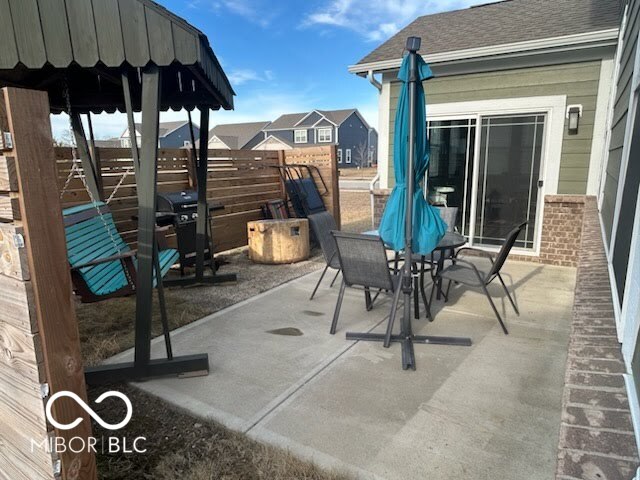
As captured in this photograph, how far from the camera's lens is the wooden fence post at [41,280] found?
4.03ft

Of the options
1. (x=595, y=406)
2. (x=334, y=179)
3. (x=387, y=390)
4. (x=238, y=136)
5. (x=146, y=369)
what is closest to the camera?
(x=595, y=406)

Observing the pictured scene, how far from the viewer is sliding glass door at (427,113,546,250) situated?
579 cm

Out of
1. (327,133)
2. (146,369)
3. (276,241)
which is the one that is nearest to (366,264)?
(146,369)

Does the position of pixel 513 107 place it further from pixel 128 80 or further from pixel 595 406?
pixel 595 406

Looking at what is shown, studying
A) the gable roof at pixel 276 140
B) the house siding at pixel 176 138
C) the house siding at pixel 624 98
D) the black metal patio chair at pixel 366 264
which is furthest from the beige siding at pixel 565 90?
the house siding at pixel 176 138

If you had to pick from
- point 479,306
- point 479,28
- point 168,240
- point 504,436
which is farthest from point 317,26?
point 504,436

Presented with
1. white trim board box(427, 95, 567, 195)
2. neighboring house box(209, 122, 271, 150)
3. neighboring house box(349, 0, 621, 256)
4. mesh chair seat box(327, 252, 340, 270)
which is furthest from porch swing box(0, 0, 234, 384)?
neighboring house box(209, 122, 271, 150)

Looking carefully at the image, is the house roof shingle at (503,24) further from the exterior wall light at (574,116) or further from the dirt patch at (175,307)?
the dirt patch at (175,307)

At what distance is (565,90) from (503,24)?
1.78m

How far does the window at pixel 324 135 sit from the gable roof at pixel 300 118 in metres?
0.98

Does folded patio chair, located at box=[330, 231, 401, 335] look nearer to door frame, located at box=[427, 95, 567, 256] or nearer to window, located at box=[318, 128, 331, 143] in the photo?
door frame, located at box=[427, 95, 567, 256]

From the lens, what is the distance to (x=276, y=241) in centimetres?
595

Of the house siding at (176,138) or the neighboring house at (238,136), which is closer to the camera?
the neighboring house at (238,136)

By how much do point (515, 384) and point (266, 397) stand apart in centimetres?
160
